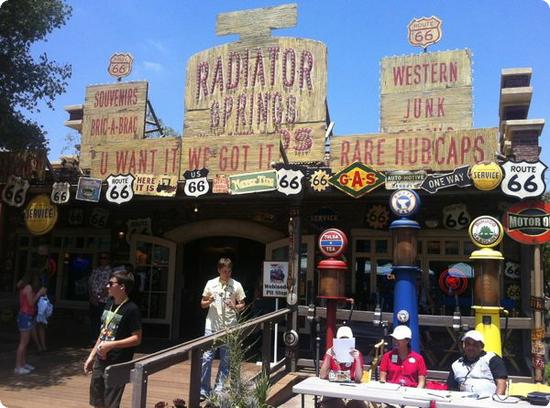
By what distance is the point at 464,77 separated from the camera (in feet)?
25.9

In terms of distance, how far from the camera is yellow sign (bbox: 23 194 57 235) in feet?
26.5

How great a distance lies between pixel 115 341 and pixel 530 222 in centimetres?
489

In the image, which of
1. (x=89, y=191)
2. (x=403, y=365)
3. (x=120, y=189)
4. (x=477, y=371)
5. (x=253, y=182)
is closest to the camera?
(x=477, y=371)

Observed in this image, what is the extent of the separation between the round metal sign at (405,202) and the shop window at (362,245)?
3179 mm

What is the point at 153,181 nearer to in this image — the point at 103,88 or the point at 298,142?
the point at 298,142

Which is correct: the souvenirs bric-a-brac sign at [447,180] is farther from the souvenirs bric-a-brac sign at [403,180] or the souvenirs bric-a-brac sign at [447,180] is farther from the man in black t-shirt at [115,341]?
the man in black t-shirt at [115,341]

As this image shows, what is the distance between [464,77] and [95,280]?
672 centimetres

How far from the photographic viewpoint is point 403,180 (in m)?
6.37

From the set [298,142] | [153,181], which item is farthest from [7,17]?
[298,142]

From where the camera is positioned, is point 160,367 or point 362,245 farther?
point 362,245

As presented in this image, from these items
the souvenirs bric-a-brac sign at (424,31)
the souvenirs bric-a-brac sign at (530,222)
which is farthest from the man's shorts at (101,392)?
the souvenirs bric-a-brac sign at (424,31)

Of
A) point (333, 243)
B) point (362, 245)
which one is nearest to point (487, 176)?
point (333, 243)

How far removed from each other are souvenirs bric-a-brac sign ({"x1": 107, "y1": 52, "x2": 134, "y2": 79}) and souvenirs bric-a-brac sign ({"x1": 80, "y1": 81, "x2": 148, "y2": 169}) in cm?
46

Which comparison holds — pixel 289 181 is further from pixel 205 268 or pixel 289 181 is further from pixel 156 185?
pixel 205 268
